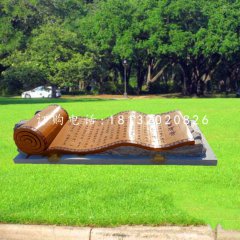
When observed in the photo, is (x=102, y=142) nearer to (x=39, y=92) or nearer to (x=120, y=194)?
(x=120, y=194)

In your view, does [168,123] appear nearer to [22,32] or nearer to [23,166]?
[23,166]

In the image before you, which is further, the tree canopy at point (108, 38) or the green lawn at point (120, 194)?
the tree canopy at point (108, 38)

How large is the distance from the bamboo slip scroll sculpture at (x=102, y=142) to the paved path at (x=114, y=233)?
0.62m

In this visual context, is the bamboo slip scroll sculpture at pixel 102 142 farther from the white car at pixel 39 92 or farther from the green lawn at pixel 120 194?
the white car at pixel 39 92

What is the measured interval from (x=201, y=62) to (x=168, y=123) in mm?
43271

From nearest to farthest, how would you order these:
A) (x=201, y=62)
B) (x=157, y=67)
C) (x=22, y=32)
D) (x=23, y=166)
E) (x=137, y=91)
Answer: (x=23, y=166)
(x=22, y=32)
(x=201, y=62)
(x=137, y=91)
(x=157, y=67)

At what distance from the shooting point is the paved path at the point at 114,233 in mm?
4344

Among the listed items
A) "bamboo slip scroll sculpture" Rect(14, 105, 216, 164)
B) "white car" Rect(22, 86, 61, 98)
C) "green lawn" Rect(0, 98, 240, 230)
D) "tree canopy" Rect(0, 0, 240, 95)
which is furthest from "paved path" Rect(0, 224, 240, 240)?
"white car" Rect(22, 86, 61, 98)

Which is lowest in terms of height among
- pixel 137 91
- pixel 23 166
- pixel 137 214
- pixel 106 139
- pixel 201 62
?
pixel 137 91

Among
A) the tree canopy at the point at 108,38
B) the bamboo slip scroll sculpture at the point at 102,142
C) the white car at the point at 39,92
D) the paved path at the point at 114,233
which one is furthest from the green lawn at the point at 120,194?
the white car at the point at 39,92

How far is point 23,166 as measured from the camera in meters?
7.43

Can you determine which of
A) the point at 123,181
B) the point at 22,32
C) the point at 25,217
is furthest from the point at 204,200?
the point at 22,32

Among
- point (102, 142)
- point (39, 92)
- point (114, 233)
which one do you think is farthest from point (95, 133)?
point (39, 92)

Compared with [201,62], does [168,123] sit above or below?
above
